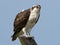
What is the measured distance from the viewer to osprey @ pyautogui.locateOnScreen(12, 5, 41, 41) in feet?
37.3

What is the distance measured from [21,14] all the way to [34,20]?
726mm

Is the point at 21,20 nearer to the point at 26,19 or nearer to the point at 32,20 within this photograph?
the point at 26,19

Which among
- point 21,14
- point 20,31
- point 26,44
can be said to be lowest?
point 26,44

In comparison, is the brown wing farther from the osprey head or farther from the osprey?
the osprey head

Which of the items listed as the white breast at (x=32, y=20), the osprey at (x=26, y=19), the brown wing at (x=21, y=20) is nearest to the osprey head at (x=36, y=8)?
the osprey at (x=26, y=19)

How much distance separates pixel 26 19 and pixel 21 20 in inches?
10.1

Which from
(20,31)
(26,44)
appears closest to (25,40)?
(26,44)

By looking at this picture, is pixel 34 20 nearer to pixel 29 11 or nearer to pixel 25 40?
pixel 29 11

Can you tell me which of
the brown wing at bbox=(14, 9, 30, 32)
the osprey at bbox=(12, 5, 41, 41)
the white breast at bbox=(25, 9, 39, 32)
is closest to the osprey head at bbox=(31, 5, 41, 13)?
the osprey at bbox=(12, 5, 41, 41)

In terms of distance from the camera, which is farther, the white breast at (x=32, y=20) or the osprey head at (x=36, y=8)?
the osprey head at (x=36, y=8)

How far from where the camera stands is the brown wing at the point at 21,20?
1143cm

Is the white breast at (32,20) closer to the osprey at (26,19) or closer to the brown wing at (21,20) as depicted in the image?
the osprey at (26,19)

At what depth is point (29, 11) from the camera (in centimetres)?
1174

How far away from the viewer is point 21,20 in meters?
11.8
